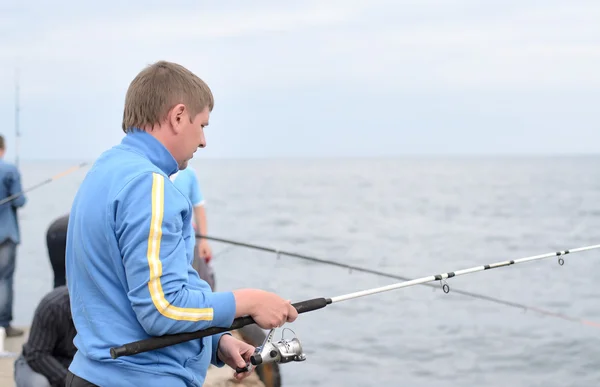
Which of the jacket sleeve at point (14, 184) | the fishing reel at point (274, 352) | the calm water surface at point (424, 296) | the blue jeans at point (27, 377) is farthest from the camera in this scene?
the calm water surface at point (424, 296)

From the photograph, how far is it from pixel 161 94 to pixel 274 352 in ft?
3.01

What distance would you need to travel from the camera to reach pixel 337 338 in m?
12.1

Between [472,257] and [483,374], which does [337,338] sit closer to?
[483,374]

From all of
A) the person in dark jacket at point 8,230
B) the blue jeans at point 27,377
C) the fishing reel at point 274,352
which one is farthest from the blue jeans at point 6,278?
the fishing reel at point 274,352

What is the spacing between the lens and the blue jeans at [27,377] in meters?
3.98

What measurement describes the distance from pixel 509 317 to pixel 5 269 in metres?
8.87

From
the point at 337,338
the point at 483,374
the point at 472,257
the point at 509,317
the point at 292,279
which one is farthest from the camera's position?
the point at 472,257

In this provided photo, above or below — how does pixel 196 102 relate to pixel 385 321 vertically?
above

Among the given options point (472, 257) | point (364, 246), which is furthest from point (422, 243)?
point (472, 257)

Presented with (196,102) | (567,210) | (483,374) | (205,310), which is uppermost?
(567,210)

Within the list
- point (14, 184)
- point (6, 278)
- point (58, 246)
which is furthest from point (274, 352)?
point (6, 278)

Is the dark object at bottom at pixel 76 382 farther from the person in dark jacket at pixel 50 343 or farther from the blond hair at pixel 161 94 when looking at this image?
the person in dark jacket at pixel 50 343

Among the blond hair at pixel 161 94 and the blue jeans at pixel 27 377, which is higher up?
the blond hair at pixel 161 94

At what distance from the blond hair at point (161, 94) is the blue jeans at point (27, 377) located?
222cm
